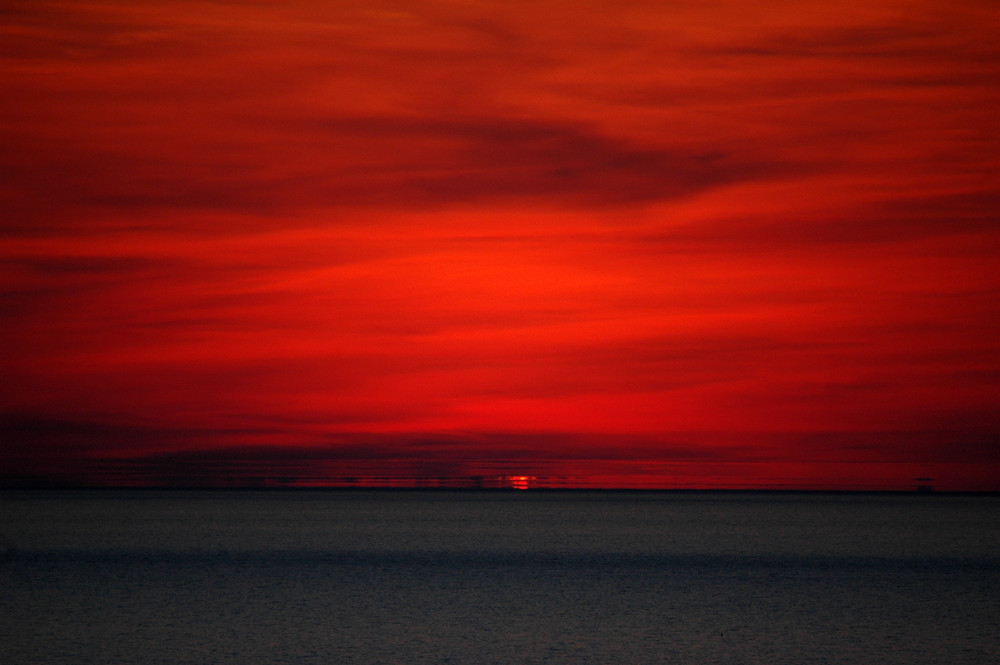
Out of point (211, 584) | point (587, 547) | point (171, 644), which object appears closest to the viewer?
point (171, 644)

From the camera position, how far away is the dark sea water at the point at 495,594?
12.0 metres

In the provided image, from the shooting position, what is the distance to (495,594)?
16.3 metres

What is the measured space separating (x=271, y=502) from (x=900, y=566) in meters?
35.2

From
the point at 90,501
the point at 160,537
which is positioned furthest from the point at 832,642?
the point at 90,501

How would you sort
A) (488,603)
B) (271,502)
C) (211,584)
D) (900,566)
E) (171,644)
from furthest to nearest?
(271,502)
(900,566)
(211,584)
(488,603)
(171,644)

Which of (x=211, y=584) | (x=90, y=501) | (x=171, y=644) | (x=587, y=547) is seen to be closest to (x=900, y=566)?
(x=587, y=547)

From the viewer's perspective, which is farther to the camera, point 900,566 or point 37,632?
point 900,566

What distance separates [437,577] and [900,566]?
837 cm

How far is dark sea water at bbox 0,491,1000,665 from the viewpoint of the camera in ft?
39.2

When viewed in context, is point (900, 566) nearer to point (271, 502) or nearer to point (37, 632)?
point (37, 632)

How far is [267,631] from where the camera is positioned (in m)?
13.0

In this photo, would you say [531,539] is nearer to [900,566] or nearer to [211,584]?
[900,566]

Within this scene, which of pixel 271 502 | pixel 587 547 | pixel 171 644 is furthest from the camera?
pixel 271 502

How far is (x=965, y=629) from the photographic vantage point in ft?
43.7
